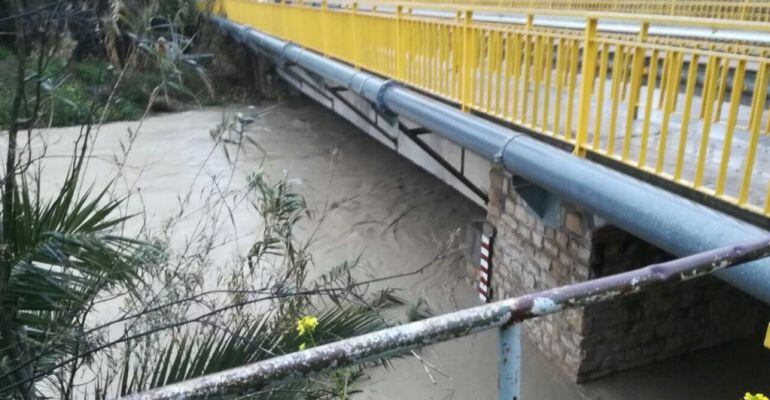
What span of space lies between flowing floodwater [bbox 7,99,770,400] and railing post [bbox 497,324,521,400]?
5.06 feet

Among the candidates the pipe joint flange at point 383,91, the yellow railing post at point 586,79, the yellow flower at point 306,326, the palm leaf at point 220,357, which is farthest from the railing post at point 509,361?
the pipe joint flange at point 383,91

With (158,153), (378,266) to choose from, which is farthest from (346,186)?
(158,153)

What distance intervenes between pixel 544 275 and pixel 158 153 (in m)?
11.5

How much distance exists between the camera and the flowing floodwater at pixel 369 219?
547 cm

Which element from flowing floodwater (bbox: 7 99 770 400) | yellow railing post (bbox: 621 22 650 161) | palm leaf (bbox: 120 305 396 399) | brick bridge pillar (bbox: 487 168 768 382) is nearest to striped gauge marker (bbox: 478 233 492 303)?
brick bridge pillar (bbox: 487 168 768 382)

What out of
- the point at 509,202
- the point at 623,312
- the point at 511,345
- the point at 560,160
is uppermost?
the point at 511,345

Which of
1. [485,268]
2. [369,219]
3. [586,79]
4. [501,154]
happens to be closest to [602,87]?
[586,79]

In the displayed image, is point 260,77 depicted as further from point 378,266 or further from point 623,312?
point 623,312

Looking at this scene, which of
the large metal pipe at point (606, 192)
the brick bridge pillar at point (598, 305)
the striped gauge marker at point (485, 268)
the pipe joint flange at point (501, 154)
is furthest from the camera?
the striped gauge marker at point (485, 268)

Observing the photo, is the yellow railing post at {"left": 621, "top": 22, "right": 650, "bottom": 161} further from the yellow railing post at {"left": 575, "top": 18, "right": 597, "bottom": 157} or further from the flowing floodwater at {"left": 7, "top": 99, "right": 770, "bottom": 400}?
the flowing floodwater at {"left": 7, "top": 99, "right": 770, "bottom": 400}

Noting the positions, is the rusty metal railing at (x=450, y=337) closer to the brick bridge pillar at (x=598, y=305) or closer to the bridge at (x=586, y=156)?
the bridge at (x=586, y=156)

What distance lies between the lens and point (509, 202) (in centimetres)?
586

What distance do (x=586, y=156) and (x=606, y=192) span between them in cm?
54

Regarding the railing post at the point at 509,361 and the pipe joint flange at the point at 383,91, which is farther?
the pipe joint flange at the point at 383,91
